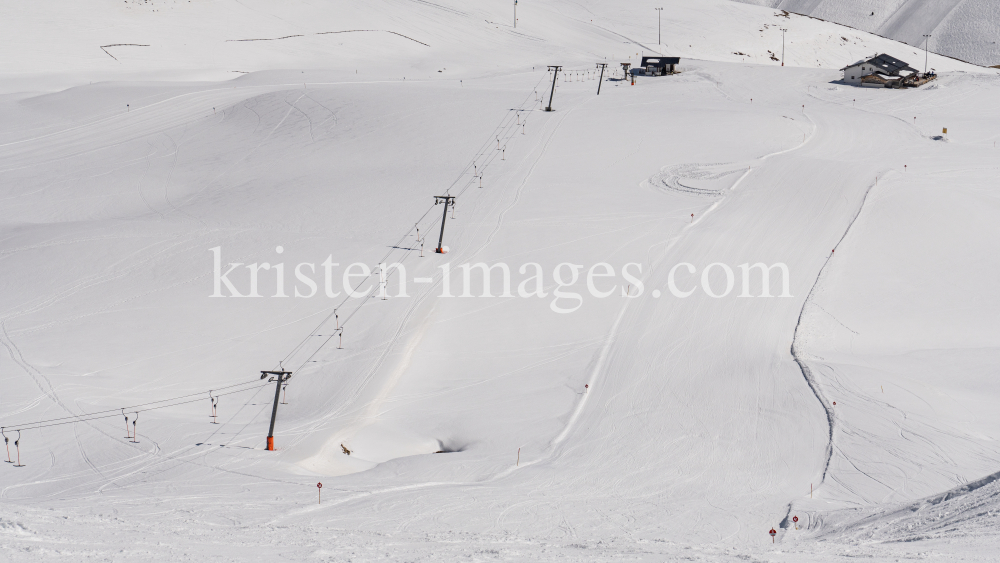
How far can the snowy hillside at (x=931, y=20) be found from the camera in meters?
95.5

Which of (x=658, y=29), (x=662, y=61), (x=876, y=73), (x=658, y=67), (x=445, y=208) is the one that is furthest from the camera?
(x=658, y=29)

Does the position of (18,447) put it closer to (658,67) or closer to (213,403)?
(213,403)

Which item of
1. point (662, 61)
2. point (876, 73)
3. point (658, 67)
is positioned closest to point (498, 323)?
point (658, 67)

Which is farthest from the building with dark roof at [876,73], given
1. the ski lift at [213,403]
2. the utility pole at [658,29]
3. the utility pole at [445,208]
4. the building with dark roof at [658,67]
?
the ski lift at [213,403]

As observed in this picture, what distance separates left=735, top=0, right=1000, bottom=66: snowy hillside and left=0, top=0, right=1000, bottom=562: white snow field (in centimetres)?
5062

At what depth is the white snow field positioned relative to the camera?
16.6 m

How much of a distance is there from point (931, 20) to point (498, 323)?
9824 centimetres

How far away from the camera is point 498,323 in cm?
2667

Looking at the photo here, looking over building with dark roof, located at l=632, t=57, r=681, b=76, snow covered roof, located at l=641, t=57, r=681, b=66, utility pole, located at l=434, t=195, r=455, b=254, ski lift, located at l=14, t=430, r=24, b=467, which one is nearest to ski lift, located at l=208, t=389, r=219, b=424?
ski lift, located at l=14, t=430, r=24, b=467

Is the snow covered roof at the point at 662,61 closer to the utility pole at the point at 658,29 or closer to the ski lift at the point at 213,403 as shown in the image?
the utility pole at the point at 658,29

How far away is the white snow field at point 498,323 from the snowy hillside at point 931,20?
50.6 meters

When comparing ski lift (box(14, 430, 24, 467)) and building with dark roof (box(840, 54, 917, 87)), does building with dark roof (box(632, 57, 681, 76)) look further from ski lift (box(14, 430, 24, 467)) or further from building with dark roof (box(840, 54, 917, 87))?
ski lift (box(14, 430, 24, 467))

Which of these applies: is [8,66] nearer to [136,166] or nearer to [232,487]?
[136,166]

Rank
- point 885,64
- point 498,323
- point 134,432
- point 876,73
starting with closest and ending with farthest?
point 134,432, point 498,323, point 876,73, point 885,64
